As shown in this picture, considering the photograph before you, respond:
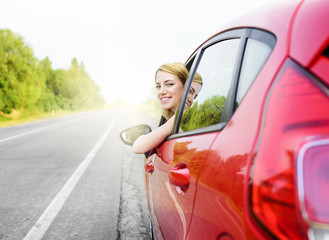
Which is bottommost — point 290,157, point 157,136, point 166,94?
point 157,136

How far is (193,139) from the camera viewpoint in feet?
4.65

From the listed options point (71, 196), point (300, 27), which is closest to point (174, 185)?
point (300, 27)

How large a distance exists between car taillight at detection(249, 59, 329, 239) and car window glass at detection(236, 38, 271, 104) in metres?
0.15

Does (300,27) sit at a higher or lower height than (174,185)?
higher

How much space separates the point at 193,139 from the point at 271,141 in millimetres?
615

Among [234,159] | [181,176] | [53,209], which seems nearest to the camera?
[234,159]

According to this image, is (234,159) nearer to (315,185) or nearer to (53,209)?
(315,185)

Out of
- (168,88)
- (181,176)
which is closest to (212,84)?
(181,176)

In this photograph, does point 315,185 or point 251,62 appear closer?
point 315,185

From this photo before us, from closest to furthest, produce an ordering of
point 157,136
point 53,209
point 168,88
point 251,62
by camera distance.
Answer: point 251,62 < point 157,136 < point 168,88 < point 53,209

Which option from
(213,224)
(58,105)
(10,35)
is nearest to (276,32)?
(213,224)

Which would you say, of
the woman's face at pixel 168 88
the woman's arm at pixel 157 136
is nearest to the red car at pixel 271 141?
the woman's arm at pixel 157 136

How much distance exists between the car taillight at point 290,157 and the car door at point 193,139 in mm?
341

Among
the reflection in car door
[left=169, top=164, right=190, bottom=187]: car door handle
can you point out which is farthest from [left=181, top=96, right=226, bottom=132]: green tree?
[left=169, top=164, right=190, bottom=187]: car door handle
